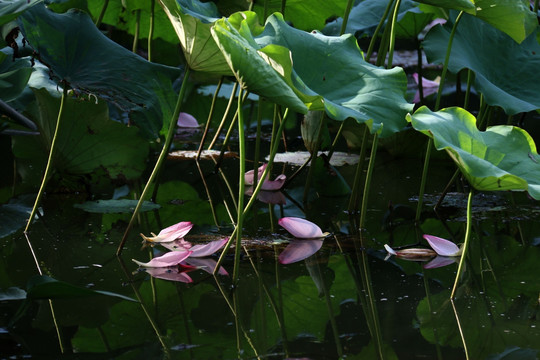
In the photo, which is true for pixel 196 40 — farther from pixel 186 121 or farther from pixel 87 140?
pixel 186 121

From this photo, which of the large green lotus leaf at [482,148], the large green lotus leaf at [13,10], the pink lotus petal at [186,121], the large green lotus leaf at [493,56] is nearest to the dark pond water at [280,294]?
the large green lotus leaf at [482,148]

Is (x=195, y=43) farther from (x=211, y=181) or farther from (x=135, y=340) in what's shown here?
(x=211, y=181)

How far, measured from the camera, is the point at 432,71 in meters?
4.13

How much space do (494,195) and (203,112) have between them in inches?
57.1

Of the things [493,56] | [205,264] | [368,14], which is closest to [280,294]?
[205,264]

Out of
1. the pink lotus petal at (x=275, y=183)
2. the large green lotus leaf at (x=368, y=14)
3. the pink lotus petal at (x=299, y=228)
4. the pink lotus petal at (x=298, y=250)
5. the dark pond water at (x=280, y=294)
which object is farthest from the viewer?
the large green lotus leaf at (x=368, y=14)

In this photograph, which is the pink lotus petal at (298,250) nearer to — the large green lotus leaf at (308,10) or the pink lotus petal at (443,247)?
the pink lotus petal at (443,247)

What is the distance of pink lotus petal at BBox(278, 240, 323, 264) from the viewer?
1227mm

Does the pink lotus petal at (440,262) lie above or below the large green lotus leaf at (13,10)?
below

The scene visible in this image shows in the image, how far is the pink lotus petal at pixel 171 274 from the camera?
1.11 metres

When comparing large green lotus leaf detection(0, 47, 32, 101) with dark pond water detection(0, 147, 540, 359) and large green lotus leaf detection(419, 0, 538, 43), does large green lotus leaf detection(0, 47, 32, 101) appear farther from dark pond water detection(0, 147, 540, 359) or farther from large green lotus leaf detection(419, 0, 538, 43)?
large green lotus leaf detection(419, 0, 538, 43)

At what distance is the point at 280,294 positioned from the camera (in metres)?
1.06

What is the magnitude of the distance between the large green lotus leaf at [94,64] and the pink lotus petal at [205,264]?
0.32m

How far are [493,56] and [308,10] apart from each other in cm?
61
